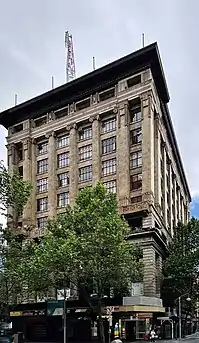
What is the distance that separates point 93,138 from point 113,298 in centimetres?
2412

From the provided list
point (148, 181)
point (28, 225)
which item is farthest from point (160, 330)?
point (28, 225)

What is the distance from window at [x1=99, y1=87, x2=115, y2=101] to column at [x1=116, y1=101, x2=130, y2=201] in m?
3.32

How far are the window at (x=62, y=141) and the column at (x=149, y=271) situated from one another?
23.8m

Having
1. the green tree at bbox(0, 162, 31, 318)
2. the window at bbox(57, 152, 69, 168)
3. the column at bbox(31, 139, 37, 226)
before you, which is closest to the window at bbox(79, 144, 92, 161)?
the window at bbox(57, 152, 69, 168)

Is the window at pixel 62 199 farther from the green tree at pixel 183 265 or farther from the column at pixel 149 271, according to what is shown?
the column at pixel 149 271

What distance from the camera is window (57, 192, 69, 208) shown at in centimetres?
7569

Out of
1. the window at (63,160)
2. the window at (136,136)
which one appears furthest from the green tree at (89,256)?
the window at (63,160)

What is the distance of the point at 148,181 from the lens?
65.3 meters

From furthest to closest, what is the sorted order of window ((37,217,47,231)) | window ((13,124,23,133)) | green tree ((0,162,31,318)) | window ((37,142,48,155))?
window ((13,124,23,133)) → window ((37,142,48,155)) → window ((37,217,47,231)) → green tree ((0,162,31,318))

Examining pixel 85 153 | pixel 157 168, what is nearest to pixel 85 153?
pixel 85 153

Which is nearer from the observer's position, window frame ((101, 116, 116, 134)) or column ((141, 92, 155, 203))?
column ((141, 92, 155, 203))

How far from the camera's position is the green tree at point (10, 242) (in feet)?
122

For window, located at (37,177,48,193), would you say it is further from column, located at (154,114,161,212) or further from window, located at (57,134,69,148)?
column, located at (154,114,161,212)

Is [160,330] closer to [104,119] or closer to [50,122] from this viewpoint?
[104,119]
